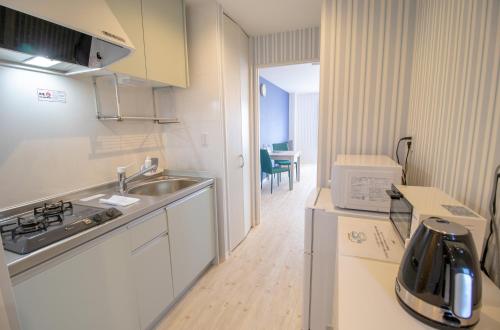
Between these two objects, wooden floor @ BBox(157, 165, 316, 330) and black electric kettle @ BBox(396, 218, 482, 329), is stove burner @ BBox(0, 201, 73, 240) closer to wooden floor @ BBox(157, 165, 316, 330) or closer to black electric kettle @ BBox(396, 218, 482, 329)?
wooden floor @ BBox(157, 165, 316, 330)

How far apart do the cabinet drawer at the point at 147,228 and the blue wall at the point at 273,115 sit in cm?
389

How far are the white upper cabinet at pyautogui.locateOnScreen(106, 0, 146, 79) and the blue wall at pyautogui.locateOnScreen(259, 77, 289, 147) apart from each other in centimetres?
364

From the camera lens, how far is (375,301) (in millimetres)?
740

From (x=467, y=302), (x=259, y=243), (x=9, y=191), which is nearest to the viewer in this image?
(x=467, y=302)

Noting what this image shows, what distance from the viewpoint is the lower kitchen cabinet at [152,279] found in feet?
4.73

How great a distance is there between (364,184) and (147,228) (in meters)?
1.35

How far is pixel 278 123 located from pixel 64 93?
18.6ft

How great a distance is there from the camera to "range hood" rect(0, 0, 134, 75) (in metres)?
0.99

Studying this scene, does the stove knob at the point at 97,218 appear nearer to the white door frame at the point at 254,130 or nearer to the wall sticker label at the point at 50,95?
the wall sticker label at the point at 50,95

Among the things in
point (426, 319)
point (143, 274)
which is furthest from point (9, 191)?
point (426, 319)

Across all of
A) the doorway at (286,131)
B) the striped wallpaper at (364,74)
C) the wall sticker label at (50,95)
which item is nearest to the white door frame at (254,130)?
the doorway at (286,131)

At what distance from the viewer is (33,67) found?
138 centimetres

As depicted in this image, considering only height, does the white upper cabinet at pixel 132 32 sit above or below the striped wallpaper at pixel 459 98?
above

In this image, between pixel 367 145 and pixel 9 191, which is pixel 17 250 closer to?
pixel 9 191
